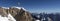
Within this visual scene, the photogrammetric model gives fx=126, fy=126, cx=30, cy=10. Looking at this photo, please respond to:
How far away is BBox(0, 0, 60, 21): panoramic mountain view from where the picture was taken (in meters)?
2.25

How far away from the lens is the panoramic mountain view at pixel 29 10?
88.6 inches

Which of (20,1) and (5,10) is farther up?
(20,1)

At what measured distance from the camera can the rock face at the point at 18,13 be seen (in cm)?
224

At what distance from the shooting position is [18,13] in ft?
7.57

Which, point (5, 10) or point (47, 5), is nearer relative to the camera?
point (5, 10)

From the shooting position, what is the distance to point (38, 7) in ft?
8.37

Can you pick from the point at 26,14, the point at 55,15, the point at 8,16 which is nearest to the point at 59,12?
the point at 55,15

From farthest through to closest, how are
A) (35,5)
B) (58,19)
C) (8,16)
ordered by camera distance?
(35,5) < (58,19) < (8,16)

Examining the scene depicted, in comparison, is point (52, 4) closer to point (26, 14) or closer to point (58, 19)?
point (58, 19)

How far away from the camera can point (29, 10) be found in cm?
242

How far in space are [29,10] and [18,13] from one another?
238mm

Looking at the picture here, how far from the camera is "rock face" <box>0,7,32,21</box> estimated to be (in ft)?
7.34

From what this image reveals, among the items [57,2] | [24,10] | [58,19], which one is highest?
[57,2]

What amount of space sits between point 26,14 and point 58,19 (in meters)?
0.61
